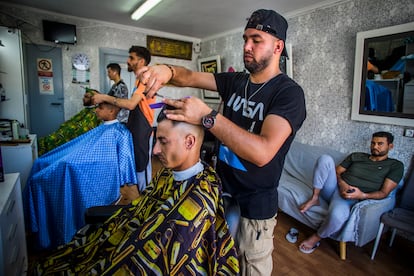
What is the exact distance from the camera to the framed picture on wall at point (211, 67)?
4.57 m

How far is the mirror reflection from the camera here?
7.18 ft

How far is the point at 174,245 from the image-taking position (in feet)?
2.79

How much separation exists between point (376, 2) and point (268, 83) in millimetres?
2304

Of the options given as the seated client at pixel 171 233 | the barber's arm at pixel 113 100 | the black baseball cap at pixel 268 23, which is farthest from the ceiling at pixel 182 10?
the seated client at pixel 171 233

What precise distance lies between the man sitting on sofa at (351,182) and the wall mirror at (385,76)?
1.10ft

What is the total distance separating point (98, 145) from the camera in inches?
77.7

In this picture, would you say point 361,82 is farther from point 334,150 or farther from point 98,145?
point 98,145

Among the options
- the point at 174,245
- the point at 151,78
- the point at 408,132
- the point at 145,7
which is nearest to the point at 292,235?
the point at 408,132

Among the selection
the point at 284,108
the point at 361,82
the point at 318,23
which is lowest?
the point at 284,108

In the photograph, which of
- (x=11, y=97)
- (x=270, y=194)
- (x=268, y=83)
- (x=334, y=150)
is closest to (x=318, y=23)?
(x=334, y=150)

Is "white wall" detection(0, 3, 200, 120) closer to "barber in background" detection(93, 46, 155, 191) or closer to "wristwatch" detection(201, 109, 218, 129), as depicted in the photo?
"barber in background" detection(93, 46, 155, 191)

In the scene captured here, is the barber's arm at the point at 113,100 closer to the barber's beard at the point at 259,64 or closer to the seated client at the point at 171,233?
the seated client at the point at 171,233

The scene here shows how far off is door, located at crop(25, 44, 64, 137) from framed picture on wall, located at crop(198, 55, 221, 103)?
2453mm

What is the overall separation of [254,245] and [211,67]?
4.16 metres
